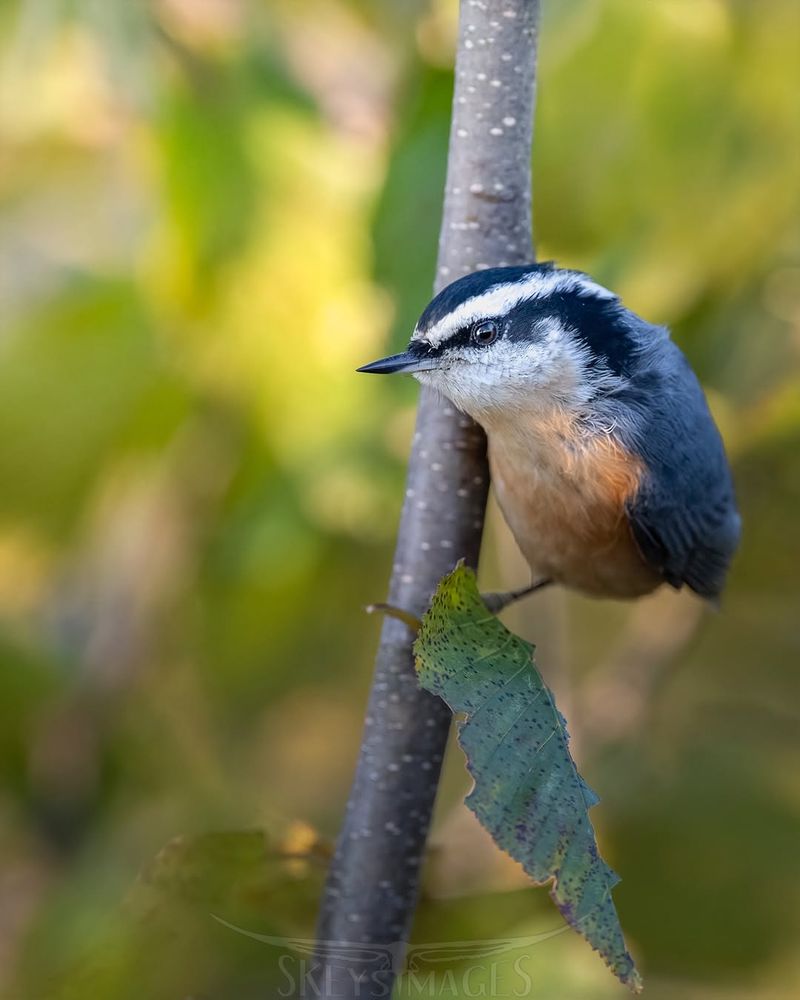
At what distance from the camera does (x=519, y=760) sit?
0.58 m

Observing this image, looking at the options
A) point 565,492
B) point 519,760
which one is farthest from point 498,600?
point 519,760

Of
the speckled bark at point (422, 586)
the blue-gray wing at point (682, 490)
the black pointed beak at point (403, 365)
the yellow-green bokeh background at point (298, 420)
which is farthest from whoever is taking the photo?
the yellow-green bokeh background at point (298, 420)

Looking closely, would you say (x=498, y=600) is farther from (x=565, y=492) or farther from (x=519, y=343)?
(x=519, y=343)

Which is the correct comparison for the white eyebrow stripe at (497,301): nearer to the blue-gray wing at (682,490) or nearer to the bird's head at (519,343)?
the bird's head at (519,343)

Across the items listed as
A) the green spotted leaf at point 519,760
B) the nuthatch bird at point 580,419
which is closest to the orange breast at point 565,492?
the nuthatch bird at point 580,419

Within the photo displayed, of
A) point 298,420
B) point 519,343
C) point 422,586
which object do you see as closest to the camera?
point 422,586

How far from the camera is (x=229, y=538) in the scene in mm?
1271

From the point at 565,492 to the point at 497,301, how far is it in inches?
7.4

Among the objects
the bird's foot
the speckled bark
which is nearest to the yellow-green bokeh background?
the speckled bark

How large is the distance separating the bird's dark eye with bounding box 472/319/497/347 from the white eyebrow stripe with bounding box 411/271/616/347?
1 cm

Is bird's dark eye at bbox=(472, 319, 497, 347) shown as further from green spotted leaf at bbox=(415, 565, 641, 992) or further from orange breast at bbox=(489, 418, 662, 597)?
green spotted leaf at bbox=(415, 565, 641, 992)

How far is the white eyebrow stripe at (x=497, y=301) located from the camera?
0.79m

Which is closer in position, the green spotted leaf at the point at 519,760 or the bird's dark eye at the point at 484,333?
the green spotted leaf at the point at 519,760

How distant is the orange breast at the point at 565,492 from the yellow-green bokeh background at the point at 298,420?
0.19 m
